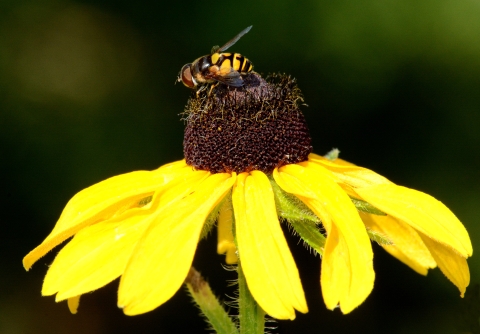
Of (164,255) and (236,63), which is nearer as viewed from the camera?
(164,255)

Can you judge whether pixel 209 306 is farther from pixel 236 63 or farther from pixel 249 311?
pixel 236 63

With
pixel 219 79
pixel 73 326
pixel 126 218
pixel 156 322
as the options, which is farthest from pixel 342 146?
pixel 126 218

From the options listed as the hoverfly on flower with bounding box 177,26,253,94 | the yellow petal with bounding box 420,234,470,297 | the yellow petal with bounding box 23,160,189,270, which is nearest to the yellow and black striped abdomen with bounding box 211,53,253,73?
the hoverfly on flower with bounding box 177,26,253,94

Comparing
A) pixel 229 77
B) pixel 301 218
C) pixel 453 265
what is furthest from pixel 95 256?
pixel 453 265

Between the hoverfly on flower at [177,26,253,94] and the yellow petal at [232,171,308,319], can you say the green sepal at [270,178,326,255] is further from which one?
the hoverfly on flower at [177,26,253,94]

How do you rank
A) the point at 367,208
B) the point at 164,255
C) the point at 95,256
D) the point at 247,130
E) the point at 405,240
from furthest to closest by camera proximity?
the point at 405,240
the point at 247,130
the point at 367,208
the point at 95,256
the point at 164,255

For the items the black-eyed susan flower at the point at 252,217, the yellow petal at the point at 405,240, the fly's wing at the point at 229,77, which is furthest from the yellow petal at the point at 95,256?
the yellow petal at the point at 405,240

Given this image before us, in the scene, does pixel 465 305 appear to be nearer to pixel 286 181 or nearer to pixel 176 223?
pixel 286 181
